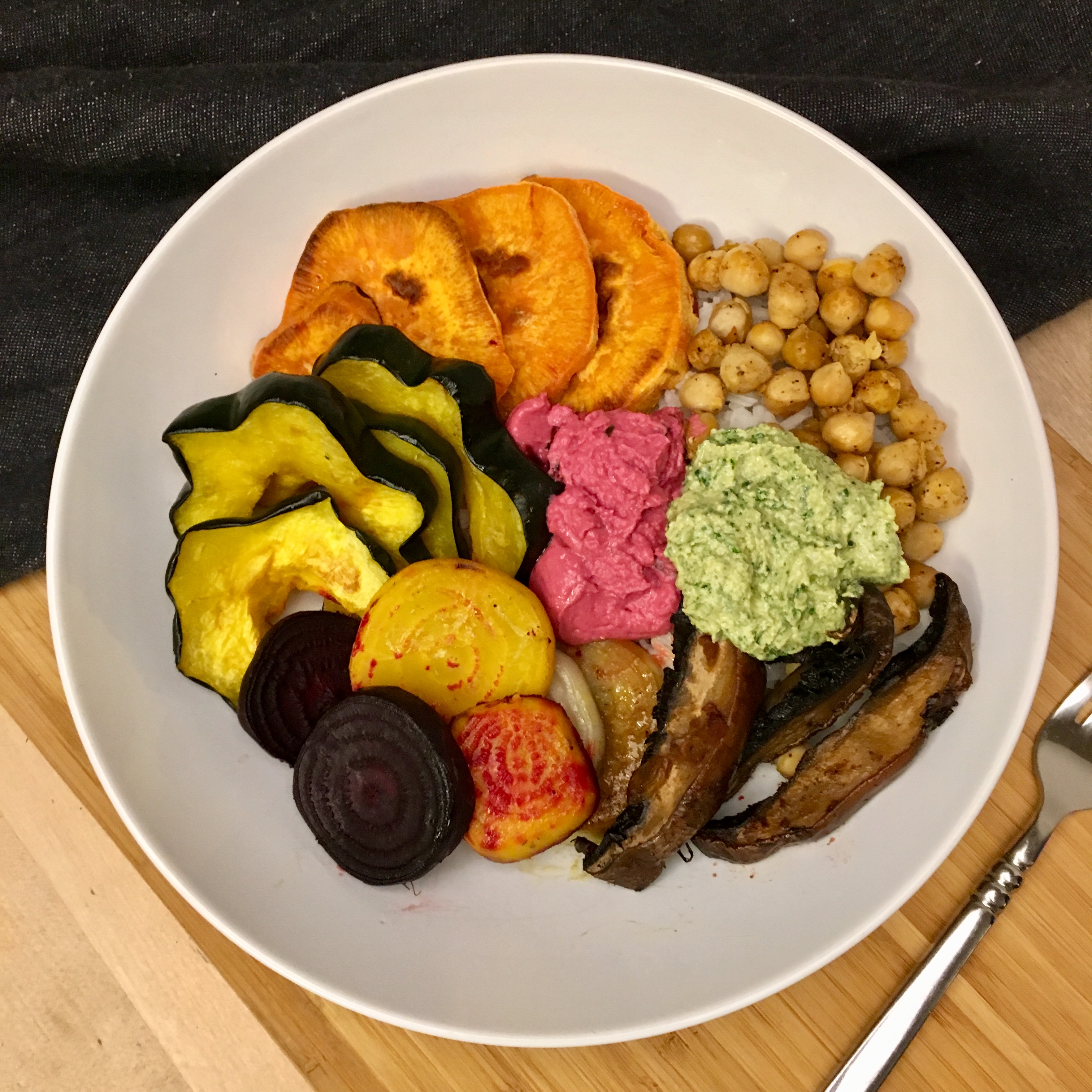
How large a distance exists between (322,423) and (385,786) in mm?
796

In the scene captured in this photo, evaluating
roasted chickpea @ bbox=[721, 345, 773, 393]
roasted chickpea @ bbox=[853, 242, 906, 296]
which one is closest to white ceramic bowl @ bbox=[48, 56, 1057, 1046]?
roasted chickpea @ bbox=[853, 242, 906, 296]

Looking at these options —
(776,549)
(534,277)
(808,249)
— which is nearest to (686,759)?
(776,549)

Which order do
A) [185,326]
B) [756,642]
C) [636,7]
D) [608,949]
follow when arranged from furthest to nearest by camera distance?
[636,7], [185,326], [608,949], [756,642]

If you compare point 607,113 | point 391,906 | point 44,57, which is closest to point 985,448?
point 607,113

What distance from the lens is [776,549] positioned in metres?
2.01

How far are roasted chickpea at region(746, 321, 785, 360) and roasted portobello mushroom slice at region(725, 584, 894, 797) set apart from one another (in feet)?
2.28

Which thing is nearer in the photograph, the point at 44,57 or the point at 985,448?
the point at 985,448

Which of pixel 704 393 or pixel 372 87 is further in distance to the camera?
pixel 372 87

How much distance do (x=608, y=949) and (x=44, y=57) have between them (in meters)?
2.94

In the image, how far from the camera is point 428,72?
224 cm

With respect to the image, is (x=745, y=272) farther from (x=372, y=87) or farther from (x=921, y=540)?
(x=372, y=87)

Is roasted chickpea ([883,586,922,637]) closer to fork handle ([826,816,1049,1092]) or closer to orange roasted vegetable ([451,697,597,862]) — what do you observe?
fork handle ([826,816,1049,1092])

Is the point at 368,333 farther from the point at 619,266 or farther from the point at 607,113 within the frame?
the point at 607,113

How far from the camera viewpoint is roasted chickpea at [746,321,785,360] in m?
2.38
